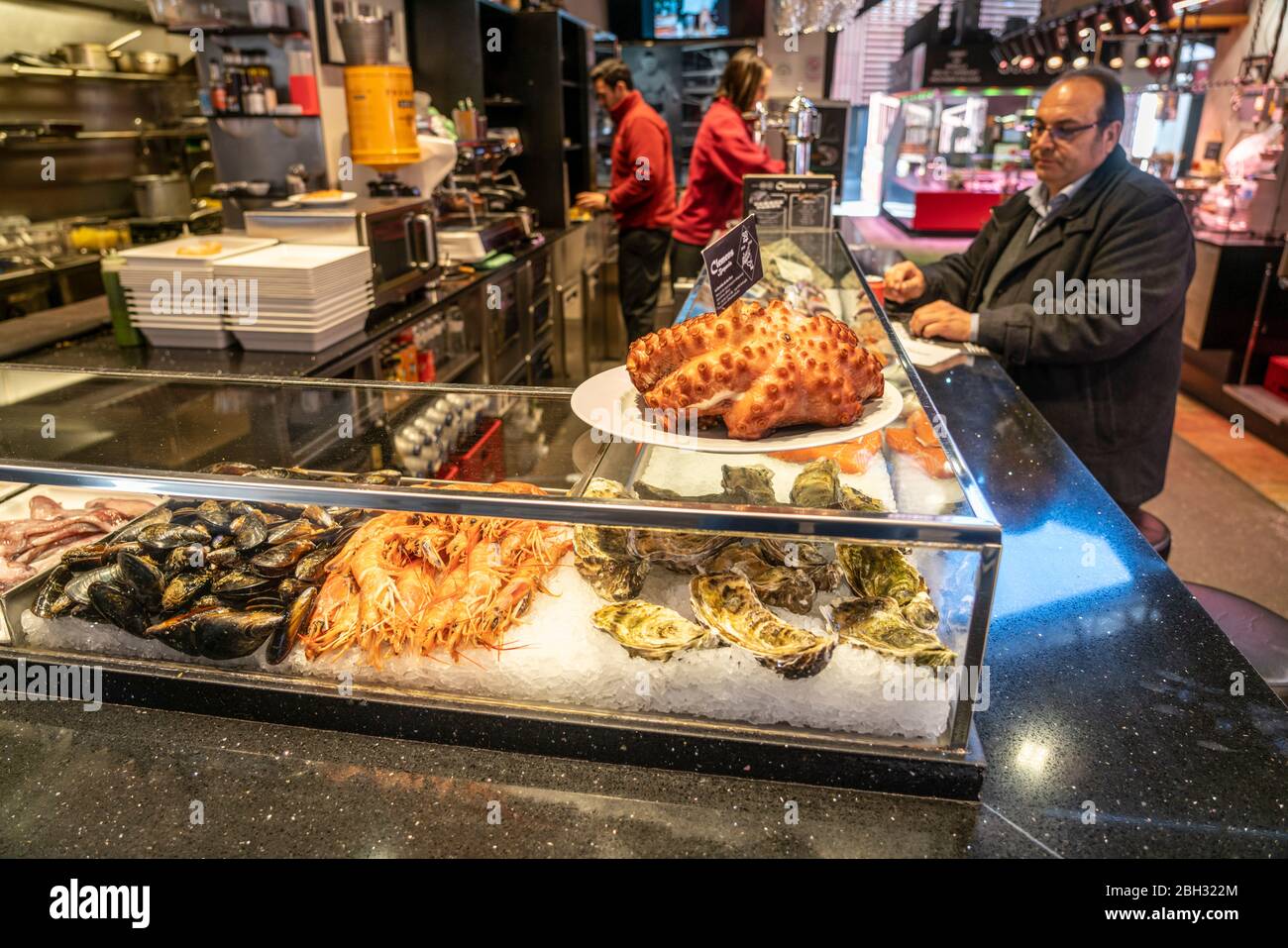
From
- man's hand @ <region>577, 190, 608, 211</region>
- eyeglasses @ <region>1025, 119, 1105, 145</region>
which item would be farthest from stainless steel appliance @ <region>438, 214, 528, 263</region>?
eyeglasses @ <region>1025, 119, 1105, 145</region>

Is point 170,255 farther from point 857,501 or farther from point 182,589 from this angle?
point 857,501

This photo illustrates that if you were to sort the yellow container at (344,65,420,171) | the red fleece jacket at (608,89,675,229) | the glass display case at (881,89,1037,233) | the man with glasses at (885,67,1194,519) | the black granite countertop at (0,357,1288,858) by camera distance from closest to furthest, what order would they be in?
1. the black granite countertop at (0,357,1288,858)
2. the man with glasses at (885,67,1194,519)
3. the yellow container at (344,65,420,171)
4. the red fleece jacket at (608,89,675,229)
5. the glass display case at (881,89,1037,233)

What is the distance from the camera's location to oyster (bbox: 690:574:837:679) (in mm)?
1060

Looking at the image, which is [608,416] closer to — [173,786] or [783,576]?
[783,576]

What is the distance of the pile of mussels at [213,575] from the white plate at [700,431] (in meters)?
0.32

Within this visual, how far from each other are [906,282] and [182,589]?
2891mm

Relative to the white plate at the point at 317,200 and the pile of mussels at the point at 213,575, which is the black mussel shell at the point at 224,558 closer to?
the pile of mussels at the point at 213,575

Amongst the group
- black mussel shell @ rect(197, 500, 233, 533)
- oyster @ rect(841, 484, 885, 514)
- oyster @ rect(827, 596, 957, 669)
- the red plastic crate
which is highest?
oyster @ rect(841, 484, 885, 514)

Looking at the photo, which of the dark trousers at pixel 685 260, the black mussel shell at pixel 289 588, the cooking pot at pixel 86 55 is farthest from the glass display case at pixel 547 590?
the cooking pot at pixel 86 55

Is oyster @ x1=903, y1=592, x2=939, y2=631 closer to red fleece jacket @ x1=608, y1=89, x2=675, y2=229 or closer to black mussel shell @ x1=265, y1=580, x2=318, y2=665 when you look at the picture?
black mussel shell @ x1=265, y1=580, x2=318, y2=665

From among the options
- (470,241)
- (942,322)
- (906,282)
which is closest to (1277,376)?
(906,282)

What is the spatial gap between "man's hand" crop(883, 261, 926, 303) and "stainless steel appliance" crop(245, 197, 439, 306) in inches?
81.1

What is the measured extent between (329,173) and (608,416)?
351cm
